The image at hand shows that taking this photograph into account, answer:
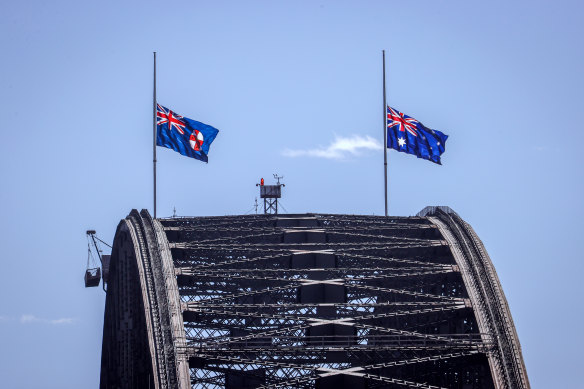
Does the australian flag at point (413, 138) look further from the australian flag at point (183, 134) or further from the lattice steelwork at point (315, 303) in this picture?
the australian flag at point (183, 134)

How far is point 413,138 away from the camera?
9156cm

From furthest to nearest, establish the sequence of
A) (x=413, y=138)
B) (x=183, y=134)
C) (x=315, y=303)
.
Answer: (x=413, y=138) → (x=183, y=134) → (x=315, y=303)

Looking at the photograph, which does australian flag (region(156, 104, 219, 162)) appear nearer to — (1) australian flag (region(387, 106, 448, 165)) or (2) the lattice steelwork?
(2) the lattice steelwork

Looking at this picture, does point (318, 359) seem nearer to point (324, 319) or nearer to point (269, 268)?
point (324, 319)

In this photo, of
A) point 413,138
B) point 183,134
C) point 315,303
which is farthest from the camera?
point 413,138

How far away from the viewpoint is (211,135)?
8862 centimetres

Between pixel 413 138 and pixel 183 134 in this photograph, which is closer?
pixel 183 134

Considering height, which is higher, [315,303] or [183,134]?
[183,134]

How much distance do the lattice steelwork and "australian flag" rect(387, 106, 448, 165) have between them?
12.2ft

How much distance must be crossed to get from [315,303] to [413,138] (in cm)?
1608

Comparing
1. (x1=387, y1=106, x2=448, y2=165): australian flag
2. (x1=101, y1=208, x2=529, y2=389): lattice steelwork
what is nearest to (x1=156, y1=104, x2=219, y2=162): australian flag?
(x1=101, y1=208, x2=529, y2=389): lattice steelwork

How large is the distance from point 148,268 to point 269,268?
9.00 metres

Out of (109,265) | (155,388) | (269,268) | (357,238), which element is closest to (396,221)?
(357,238)

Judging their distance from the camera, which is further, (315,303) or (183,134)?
(183,134)
